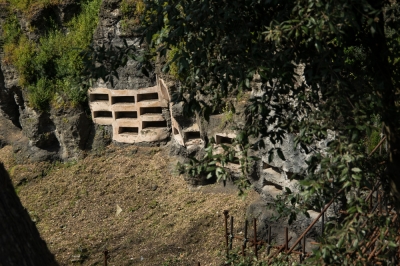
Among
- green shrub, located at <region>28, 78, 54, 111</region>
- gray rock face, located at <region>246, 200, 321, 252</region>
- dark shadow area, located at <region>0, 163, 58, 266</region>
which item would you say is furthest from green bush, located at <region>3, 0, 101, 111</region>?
dark shadow area, located at <region>0, 163, 58, 266</region>

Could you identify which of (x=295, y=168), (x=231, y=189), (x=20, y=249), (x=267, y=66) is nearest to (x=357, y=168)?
(x=267, y=66)

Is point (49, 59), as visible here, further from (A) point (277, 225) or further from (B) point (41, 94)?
(A) point (277, 225)

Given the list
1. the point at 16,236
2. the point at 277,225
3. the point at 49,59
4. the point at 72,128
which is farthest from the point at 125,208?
the point at 16,236

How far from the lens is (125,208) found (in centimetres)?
1002

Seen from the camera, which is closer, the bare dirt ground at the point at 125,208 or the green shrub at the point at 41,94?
the bare dirt ground at the point at 125,208

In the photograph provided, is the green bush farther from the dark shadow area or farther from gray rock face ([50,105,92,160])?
the dark shadow area

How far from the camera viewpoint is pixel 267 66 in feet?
13.1

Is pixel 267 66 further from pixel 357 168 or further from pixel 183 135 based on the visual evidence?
pixel 183 135

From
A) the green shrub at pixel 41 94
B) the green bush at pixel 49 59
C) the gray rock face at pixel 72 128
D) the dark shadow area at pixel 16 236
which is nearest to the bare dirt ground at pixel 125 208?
the gray rock face at pixel 72 128

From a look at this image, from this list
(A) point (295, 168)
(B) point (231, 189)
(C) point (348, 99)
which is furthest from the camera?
(B) point (231, 189)

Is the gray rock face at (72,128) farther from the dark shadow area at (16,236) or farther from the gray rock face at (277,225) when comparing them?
the dark shadow area at (16,236)

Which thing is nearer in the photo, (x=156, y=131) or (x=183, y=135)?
(x=183, y=135)

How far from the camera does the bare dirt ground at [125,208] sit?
347 inches

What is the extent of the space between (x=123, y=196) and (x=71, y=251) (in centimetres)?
140
